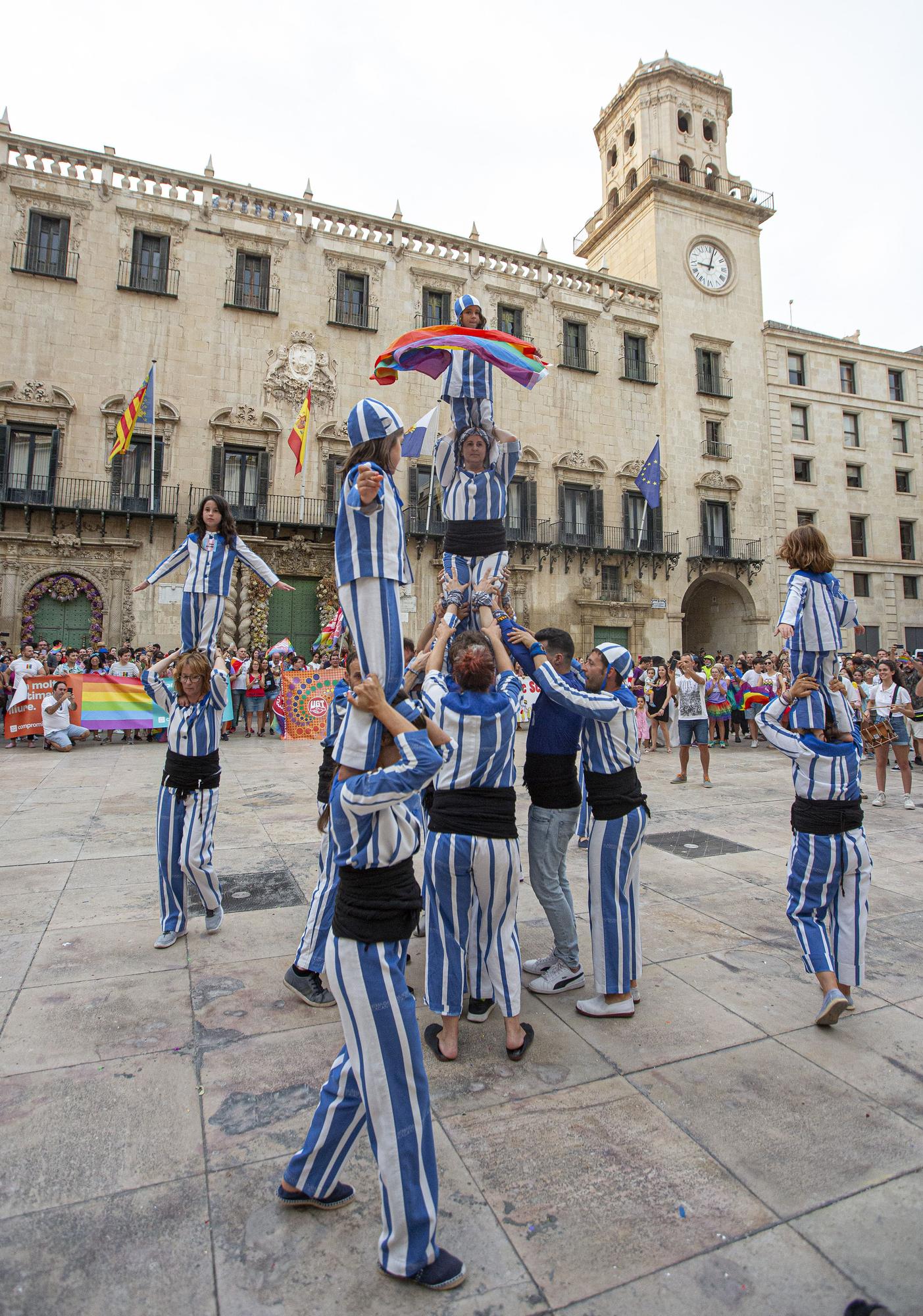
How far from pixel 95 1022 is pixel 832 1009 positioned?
11.2 feet

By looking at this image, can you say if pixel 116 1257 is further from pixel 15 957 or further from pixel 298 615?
pixel 298 615

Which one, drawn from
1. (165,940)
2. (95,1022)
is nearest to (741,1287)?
(95,1022)

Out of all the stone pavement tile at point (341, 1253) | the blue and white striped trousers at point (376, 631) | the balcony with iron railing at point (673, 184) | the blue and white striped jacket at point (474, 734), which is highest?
the balcony with iron railing at point (673, 184)

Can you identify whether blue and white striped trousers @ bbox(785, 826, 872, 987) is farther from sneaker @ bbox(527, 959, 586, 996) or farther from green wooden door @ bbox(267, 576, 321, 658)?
green wooden door @ bbox(267, 576, 321, 658)

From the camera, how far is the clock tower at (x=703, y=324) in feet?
86.6

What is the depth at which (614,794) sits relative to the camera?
3645 mm

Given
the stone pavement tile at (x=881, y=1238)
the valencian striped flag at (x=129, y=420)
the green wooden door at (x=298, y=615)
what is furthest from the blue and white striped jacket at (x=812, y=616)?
the green wooden door at (x=298, y=615)

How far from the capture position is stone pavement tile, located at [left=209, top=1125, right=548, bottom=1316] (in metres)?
1.90

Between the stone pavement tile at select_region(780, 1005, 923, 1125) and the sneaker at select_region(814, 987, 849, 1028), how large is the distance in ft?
0.16

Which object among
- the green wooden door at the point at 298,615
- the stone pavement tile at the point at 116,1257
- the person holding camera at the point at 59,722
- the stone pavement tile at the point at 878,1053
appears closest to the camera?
the stone pavement tile at the point at 116,1257

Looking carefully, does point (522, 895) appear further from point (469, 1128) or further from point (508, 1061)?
point (469, 1128)

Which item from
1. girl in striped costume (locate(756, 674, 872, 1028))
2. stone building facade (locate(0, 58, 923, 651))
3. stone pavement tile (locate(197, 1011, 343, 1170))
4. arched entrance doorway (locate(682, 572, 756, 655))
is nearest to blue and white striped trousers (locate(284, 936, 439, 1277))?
stone pavement tile (locate(197, 1011, 343, 1170))

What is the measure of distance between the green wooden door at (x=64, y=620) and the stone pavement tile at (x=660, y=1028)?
18975 mm

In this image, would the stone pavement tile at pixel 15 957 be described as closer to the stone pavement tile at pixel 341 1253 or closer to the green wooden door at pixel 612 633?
the stone pavement tile at pixel 341 1253
